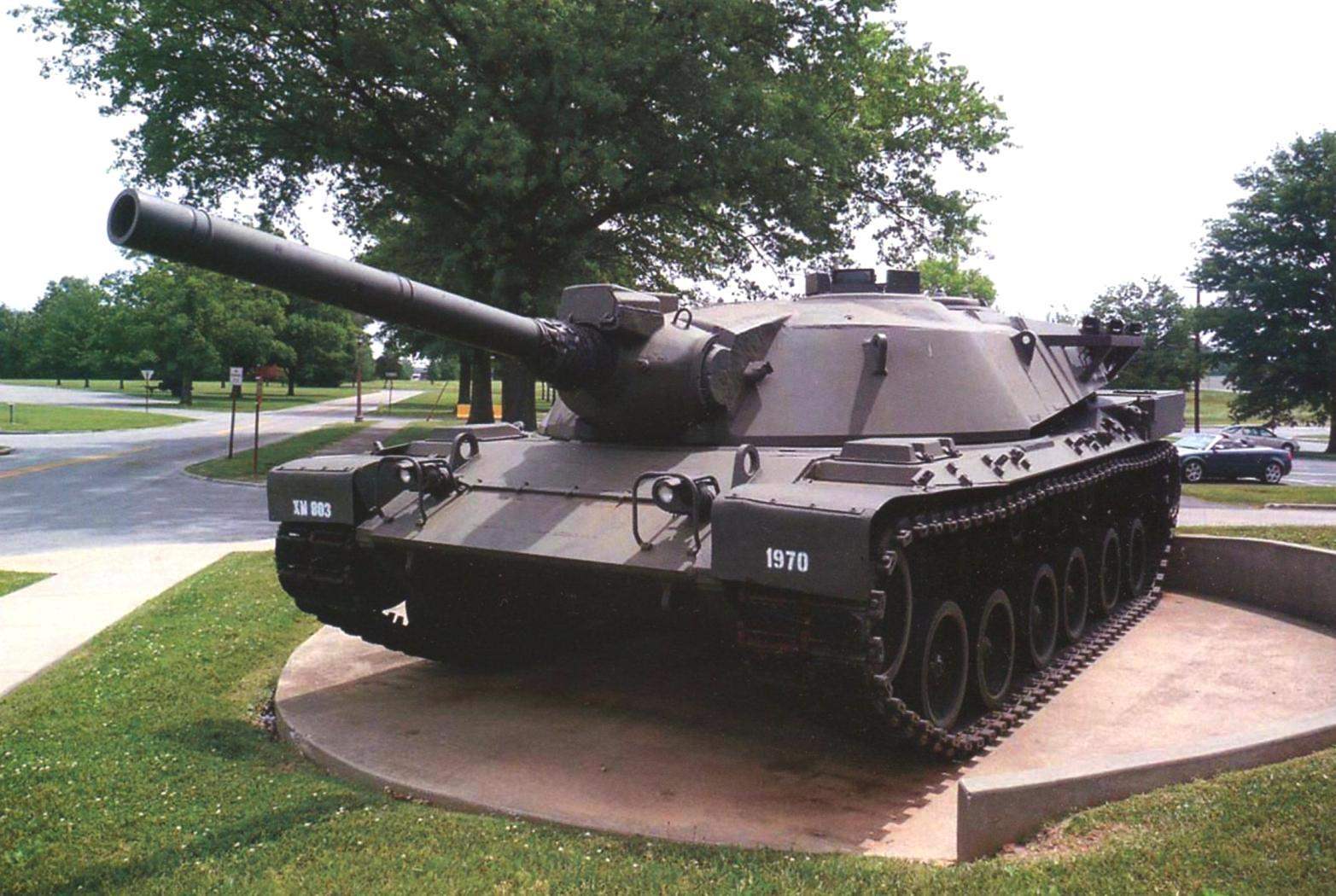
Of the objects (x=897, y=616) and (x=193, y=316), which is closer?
(x=897, y=616)

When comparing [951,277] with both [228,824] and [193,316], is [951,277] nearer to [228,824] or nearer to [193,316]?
[193,316]

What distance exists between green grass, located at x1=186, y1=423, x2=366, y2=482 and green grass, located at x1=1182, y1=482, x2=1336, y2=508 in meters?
18.0

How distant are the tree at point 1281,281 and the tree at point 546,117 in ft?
68.5

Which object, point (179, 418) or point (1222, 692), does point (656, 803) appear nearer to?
point (1222, 692)

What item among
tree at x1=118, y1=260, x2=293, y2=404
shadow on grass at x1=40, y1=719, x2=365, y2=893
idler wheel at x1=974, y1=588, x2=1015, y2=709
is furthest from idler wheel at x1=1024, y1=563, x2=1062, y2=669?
tree at x1=118, y1=260, x2=293, y2=404

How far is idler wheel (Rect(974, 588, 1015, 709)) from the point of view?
702 cm

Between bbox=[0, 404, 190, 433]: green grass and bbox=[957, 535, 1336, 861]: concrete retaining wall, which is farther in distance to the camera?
bbox=[0, 404, 190, 433]: green grass

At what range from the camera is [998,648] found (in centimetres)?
Answer: 730

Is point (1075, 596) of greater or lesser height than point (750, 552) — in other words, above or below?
below

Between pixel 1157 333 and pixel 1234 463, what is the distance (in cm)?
2989

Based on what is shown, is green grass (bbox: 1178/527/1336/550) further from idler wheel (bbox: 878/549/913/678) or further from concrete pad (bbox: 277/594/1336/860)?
idler wheel (bbox: 878/549/913/678)

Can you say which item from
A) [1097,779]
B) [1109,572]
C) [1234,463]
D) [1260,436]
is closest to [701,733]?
[1097,779]

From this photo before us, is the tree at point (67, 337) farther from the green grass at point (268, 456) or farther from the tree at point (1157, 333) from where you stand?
the tree at point (1157, 333)

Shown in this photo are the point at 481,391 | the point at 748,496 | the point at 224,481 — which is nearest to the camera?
the point at 748,496
